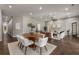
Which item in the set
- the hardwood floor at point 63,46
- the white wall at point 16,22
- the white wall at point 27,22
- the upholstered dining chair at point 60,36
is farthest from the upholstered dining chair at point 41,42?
the white wall at point 16,22

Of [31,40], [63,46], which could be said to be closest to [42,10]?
[31,40]

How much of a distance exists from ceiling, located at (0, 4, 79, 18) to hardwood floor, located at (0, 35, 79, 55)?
70cm

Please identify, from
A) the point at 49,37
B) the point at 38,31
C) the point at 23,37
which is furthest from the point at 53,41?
the point at 23,37

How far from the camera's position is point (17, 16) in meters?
3.37

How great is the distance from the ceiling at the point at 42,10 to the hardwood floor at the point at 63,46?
70cm

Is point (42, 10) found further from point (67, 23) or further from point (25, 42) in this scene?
point (25, 42)

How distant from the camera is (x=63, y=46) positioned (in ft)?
11.0

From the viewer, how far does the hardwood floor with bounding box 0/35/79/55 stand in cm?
333

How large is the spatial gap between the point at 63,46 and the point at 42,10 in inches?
46.3

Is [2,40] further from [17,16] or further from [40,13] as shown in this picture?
[40,13]

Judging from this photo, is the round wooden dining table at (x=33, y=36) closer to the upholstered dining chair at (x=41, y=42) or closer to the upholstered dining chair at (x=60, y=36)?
the upholstered dining chair at (x=41, y=42)

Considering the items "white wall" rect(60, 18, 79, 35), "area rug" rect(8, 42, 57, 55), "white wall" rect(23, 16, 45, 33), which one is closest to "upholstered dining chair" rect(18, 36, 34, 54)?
"area rug" rect(8, 42, 57, 55)

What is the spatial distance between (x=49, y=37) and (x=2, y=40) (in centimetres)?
132
